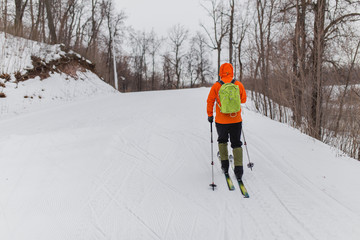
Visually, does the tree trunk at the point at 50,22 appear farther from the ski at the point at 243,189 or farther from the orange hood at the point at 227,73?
the ski at the point at 243,189

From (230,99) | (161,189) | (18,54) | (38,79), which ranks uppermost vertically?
(18,54)

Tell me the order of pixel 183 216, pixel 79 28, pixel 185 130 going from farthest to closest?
1. pixel 79 28
2. pixel 185 130
3. pixel 183 216

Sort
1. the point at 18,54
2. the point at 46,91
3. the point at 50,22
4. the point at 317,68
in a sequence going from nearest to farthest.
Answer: the point at 317,68 → the point at 46,91 → the point at 18,54 → the point at 50,22

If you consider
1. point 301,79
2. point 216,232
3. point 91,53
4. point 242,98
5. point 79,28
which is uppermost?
point 79,28

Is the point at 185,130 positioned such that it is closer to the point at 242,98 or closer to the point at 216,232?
the point at 242,98

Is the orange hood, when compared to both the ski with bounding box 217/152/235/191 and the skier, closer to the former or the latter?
the skier

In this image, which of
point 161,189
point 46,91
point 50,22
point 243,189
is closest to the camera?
point 243,189

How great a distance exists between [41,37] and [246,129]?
16.2 m

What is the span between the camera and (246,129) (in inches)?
262

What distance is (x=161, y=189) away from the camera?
11.2 ft

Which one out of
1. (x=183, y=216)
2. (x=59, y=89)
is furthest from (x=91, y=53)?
(x=183, y=216)

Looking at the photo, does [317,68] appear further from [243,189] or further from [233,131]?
[243,189]

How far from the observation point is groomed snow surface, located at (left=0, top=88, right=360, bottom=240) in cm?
255

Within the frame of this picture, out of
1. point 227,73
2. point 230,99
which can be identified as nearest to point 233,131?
point 230,99
